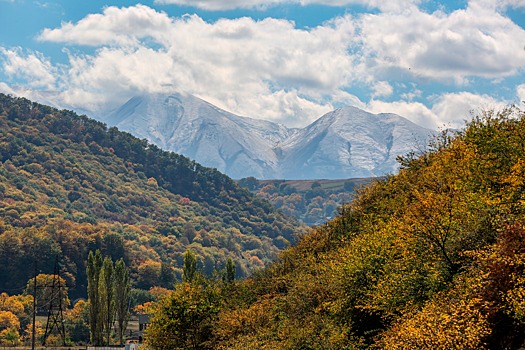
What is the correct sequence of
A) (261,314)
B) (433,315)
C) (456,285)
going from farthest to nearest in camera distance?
(261,314), (456,285), (433,315)

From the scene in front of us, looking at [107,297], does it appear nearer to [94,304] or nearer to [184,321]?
[94,304]

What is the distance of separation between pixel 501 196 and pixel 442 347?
1851 centimetres

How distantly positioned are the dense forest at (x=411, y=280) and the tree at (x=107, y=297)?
34.3m

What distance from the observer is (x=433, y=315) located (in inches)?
1352

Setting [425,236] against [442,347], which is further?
[425,236]

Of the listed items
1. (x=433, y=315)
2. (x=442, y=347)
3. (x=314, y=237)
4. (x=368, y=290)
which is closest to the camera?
(x=442, y=347)

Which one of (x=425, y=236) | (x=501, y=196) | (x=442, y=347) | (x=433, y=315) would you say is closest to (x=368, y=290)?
(x=425, y=236)

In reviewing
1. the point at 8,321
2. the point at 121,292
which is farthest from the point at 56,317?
the point at 121,292

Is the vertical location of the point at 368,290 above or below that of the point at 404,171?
below

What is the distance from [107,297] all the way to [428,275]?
3325 inches

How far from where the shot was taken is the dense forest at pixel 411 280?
110 feet

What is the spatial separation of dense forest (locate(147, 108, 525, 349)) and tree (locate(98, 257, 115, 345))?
3434cm

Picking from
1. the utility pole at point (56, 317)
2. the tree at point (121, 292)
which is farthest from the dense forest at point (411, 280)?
the tree at point (121, 292)

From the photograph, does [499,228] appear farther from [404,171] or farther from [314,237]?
[314,237]
